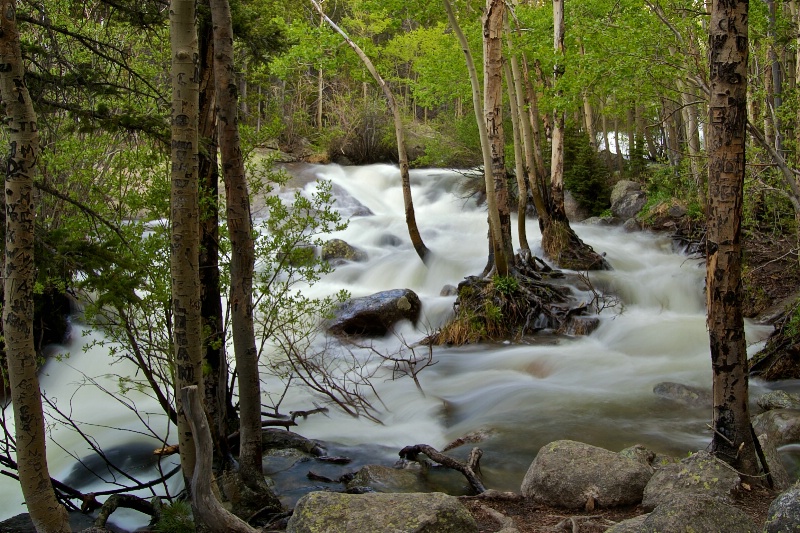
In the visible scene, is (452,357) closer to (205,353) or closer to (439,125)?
(205,353)

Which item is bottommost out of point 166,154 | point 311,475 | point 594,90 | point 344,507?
point 311,475

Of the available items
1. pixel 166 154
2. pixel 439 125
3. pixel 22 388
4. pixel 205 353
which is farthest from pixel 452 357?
pixel 439 125

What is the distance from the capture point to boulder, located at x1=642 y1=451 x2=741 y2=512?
481cm

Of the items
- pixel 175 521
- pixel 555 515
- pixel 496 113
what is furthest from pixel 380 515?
pixel 496 113

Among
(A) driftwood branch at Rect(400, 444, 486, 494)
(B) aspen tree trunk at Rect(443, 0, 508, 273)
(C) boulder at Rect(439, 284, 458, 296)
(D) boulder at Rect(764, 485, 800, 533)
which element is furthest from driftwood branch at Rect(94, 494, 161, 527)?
(C) boulder at Rect(439, 284, 458, 296)

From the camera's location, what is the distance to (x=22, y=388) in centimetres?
446

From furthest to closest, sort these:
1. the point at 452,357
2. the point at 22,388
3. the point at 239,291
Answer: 1. the point at 452,357
2. the point at 239,291
3. the point at 22,388

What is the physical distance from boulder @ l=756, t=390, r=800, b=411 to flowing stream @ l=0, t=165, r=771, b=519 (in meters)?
0.67

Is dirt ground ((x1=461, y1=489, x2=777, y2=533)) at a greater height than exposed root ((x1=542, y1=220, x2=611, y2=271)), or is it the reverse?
exposed root ((x1=542, y1=220, x2=611, y2=271))

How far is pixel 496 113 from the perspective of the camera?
1195 centimetres

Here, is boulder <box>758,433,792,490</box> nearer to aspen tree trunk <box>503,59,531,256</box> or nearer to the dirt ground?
the dirt ground

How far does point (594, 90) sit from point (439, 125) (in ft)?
49.0

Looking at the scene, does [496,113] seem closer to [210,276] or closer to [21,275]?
[210,276]

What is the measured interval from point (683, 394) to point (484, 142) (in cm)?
521
